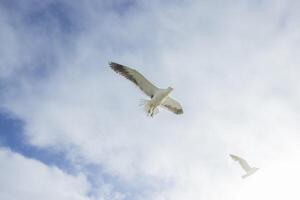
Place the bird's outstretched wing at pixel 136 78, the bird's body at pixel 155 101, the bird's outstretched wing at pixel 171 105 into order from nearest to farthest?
the bird's body at pixel 155 101
the bird's outstretched wing at pixel 136 78
the bird's outstretched wing at pixel 171 105

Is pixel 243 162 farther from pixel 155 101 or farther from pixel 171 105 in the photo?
pixel 155 101

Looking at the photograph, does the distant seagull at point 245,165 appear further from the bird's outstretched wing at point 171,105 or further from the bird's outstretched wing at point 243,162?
the bird's outstretched wing at point 171,105

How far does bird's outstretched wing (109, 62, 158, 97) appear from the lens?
43.5 m

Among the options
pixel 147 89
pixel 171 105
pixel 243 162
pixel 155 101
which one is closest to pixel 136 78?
pixel 147 89

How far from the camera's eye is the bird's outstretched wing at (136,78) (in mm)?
43500

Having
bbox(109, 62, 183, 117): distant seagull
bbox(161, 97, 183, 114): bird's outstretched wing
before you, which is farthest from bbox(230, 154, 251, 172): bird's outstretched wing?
bbox(109, 62, 183, 117): distant seagull

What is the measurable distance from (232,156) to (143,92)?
1246 centimetres

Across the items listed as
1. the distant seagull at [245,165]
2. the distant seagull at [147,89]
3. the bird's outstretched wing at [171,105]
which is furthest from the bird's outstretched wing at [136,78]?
the distant seagull at [245,165]

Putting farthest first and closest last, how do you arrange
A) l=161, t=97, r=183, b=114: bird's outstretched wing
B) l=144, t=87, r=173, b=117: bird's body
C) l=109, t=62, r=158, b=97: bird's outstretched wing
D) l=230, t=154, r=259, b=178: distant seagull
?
l=230, t=154, r=259, b=178: distant seagull, l=161, t=97, r=183, b=114: bird's outstretched wing, l=109, t=62, r=158, b=97: bird's outstretched wing, l=144, t=87, r=173, b=117: bird's body

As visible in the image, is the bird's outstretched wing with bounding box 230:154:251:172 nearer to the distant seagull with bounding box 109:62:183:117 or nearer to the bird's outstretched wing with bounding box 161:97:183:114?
the bird's outstretched wing with bounding box 161:97:183:114

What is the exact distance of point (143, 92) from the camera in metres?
44.4

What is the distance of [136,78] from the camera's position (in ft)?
145

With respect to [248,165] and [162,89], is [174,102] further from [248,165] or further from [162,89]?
[248,165]

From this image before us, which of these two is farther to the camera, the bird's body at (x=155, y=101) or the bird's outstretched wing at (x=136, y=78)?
the bird's outstretched wing at (x=136, y=78)
